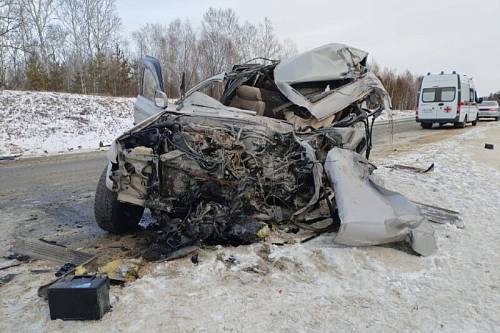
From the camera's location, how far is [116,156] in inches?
141

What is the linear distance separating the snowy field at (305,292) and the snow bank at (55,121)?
469 inches

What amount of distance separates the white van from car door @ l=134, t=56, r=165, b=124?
51.4ft

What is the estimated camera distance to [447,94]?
17000 mm

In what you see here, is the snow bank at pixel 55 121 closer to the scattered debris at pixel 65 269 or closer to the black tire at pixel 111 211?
the black tire at pixel 111 211

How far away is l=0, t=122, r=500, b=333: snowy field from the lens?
243cm

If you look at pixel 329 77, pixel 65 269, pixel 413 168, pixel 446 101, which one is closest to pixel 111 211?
pixel 65 269

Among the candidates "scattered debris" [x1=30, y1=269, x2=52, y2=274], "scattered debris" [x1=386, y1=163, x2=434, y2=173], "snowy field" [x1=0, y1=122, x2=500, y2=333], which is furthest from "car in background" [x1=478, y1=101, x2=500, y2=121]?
"scattered debris" [x1=30, y1=269, x2=52, y2=274]

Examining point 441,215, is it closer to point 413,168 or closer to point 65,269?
point 413,168

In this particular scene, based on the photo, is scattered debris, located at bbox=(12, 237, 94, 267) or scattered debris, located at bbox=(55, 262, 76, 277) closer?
scattered debris, located at bbox=(55, 262, 76, 277)

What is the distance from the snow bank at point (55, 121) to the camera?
47.2 ft

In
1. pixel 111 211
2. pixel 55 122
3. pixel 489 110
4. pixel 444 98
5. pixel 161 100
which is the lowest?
pixel 111 211

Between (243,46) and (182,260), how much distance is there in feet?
134

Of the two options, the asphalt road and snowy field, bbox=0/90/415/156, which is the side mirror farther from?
snowy field, bbox=0/90/415/156

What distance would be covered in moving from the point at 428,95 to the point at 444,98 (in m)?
0.67
